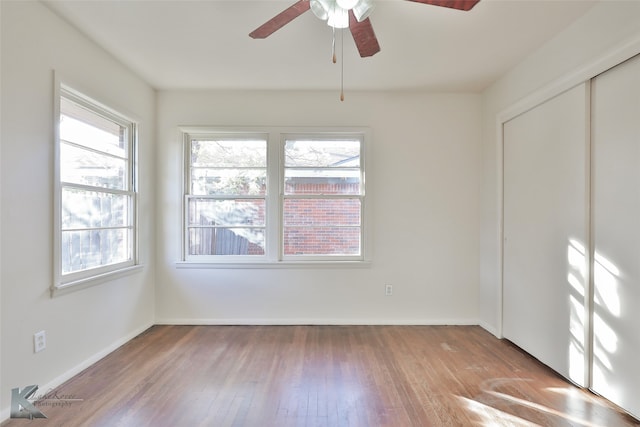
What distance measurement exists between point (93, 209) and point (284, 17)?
7.18 feet

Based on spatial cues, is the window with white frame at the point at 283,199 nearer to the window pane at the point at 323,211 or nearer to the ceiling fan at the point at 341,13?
the window pane at the point at 323,211

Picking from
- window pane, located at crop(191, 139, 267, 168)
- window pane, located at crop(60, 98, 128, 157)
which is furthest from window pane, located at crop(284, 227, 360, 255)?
window pane, located at crop(60, 98, 128, 157)

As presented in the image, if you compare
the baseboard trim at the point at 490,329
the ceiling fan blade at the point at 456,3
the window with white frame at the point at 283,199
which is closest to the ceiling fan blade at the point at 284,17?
the ceiling fan blade at the point at 456,3

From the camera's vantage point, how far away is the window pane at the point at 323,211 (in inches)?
133

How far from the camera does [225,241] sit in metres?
3.38

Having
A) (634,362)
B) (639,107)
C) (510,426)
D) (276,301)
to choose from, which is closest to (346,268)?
(276,301)

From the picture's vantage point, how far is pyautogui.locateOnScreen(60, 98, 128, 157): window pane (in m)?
2.27

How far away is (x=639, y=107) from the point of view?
1.74m

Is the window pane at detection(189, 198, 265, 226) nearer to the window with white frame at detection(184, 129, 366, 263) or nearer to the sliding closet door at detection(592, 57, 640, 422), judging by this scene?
the window with white frame at detection(184, 129, 366, 263)

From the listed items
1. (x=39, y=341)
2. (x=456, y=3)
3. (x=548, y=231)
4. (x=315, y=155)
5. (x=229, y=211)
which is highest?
(x=456, y=3)

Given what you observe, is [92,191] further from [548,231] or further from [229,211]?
[548,231]

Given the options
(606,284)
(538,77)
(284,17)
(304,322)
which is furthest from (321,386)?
(538,77)

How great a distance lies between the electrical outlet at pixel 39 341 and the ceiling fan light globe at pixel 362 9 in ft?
9.12

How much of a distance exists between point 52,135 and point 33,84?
12.8 inches
